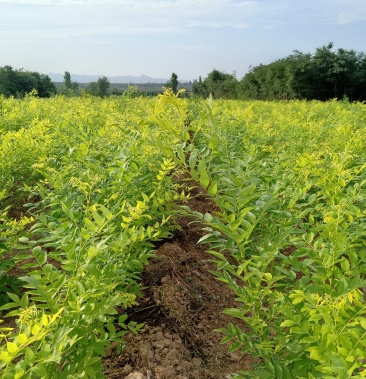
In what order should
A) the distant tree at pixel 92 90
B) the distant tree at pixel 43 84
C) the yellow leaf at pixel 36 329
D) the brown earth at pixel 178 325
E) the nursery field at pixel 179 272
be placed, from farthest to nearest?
the distant tree at pixel 43 84 → the distant tree at pixel 92 90 → the brown earth at pixel 178 325 → the nursery field at pixel 179 272 → the yellow leaf at pixel 36 329

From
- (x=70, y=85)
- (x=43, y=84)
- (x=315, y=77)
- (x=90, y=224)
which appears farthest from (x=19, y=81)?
(x=90, y=224)

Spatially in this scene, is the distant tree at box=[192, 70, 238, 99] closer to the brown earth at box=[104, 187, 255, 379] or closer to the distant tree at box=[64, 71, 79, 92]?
the distant tree at box=[64, 71, 79, 92]

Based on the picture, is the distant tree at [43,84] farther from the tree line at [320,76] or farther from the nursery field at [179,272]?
the nursery field at [179,272]

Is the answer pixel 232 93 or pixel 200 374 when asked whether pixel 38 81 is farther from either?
pixel 200 374

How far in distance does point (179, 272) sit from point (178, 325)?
0.49 metres

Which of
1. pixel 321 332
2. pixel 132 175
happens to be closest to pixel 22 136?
pixel 132 175

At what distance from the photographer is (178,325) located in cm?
244

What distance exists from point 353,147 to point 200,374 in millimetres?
2582

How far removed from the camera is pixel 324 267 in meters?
1.73

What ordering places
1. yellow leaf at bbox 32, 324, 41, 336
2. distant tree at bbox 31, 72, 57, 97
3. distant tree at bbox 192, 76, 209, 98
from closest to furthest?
1. yellow leaf at bbox 32, 324, 41, 336
2. distant tree at bbox 192, 76, 209, 98
3. distant tree at bbox 31, 72, 57, 97

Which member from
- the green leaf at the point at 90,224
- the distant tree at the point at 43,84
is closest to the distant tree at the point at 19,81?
the distant tree at the point at 43,84

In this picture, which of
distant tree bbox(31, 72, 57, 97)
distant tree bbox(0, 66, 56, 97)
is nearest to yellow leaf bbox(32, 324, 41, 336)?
distant tree bbox(0, 66, 56, 97)

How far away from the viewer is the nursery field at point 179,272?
4.68ft

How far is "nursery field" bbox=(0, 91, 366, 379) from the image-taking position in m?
1.43
